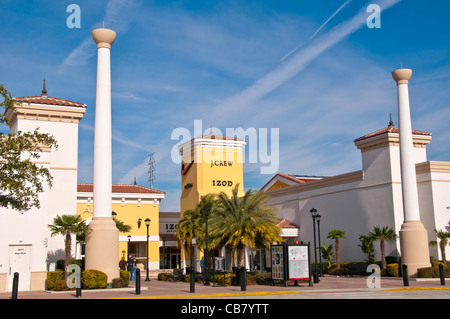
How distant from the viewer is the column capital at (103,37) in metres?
29.5

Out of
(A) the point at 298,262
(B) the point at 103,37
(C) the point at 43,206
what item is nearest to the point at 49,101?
(B) the point at 103,37

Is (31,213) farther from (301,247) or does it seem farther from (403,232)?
(403,232)

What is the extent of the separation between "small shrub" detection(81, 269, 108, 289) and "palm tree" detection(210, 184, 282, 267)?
8.71 metres

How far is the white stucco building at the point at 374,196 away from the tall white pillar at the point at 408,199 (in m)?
5.28

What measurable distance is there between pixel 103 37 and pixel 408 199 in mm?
21354

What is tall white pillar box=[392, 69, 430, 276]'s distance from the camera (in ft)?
106

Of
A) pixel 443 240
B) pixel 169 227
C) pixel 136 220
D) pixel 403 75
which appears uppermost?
pixel 403 75

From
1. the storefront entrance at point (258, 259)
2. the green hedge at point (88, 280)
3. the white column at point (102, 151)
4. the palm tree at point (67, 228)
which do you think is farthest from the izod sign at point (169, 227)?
the green hedge at point (88, 280)

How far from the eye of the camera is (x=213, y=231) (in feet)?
109

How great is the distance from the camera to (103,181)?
28688 millimetres

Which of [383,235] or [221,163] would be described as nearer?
[383,235]

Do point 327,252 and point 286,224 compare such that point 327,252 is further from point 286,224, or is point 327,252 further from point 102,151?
point 102,151
